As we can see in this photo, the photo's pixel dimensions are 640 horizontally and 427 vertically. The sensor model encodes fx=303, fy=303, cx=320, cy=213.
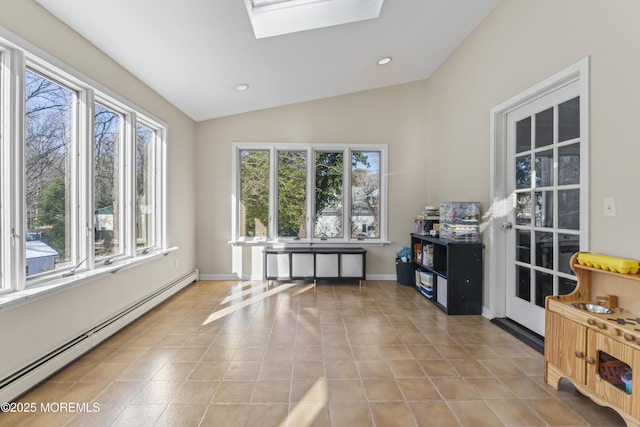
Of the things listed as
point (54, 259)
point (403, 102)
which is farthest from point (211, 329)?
point (403, 102)

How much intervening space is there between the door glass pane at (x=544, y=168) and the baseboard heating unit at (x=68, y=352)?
4013mm

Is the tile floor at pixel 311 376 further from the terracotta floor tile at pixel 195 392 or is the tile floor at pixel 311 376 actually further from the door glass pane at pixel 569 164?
the door glass pane at pixel 569 164

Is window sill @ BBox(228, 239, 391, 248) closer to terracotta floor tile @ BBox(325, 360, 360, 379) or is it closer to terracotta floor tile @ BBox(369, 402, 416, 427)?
terracotta floor tile @ BBox(325, 360, 360, 379)

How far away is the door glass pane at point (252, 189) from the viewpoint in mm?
4879

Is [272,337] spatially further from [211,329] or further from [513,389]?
[513,389]

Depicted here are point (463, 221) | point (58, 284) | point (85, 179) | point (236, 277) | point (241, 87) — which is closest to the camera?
point (58, 284)

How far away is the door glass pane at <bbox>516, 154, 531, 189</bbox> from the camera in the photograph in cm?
283

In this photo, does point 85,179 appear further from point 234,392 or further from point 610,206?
point 610,206

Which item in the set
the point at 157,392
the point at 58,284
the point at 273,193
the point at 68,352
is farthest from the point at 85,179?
the point at 273,193

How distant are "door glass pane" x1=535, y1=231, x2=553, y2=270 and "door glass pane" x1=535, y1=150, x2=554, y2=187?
439mm

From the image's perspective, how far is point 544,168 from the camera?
104 inches

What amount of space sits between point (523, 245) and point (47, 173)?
404 centimetres

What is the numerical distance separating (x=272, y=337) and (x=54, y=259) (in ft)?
5.95

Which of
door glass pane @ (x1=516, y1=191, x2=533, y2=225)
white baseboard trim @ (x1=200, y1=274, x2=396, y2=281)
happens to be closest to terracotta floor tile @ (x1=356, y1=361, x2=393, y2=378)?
door glass pane @ (x1=516, y1=191, x2=533, y2=225)
